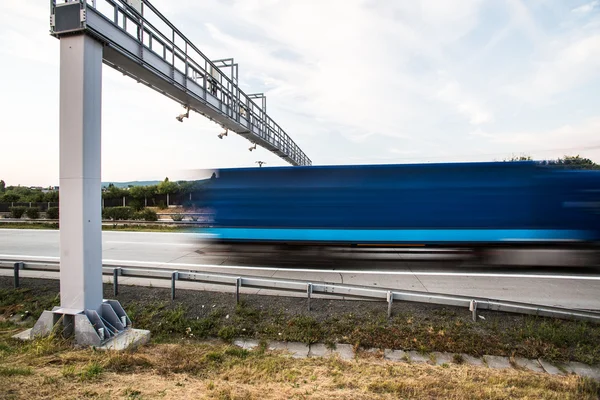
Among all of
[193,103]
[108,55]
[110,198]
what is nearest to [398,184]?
[193,103]

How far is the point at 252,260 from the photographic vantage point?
9469 mm

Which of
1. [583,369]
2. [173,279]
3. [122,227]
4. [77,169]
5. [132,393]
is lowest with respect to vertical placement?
[583,369]

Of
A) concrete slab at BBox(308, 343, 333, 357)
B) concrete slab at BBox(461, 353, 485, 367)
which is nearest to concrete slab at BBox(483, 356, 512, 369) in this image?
concrete slab at BBox(461, 353, 485, 367)

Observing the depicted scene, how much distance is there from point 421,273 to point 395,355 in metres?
4.80

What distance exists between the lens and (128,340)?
425 cm

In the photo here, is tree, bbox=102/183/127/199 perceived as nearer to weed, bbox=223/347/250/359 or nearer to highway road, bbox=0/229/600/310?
highway road, bbox=0/229/600/310

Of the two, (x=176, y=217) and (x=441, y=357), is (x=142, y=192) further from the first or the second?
Result: (x=441, y=357)

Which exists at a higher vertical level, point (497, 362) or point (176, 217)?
point (176, 217)

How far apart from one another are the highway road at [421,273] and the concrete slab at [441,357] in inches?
116

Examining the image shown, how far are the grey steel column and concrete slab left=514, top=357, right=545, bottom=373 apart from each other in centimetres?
555

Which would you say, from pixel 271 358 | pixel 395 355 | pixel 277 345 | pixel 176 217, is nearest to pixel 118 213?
pixel 176 217

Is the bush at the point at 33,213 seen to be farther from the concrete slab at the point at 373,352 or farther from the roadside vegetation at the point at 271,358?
the concrete slab at the point at 373,352

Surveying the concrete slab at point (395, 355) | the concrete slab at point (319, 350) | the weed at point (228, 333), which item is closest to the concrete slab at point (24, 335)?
the weed at point (228, 333)

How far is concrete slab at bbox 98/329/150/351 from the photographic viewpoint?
13.3 feet
